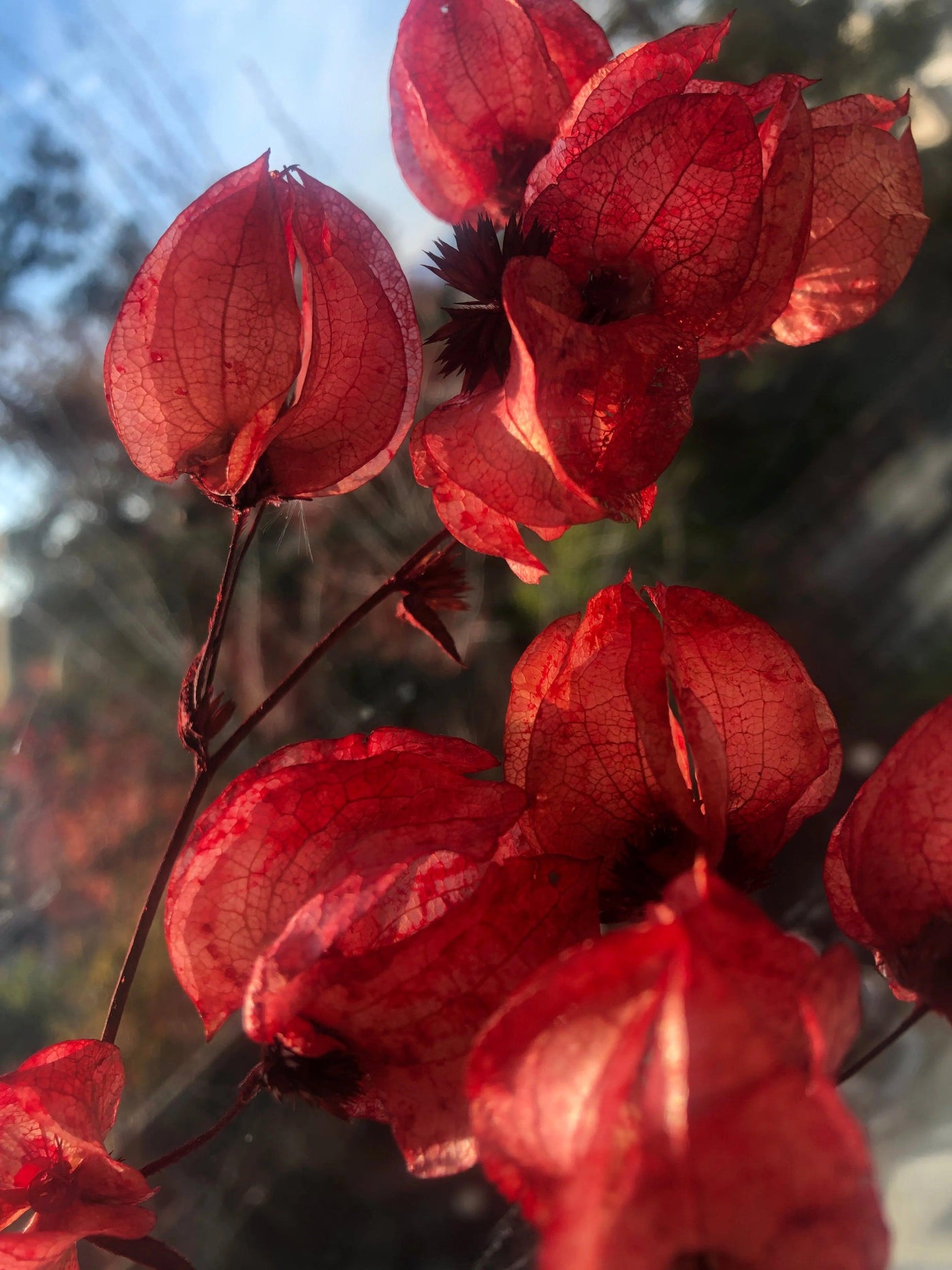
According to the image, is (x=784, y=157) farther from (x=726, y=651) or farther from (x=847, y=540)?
(x=847, y=540)

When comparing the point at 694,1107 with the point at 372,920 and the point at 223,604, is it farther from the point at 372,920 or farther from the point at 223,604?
the point at 223,604

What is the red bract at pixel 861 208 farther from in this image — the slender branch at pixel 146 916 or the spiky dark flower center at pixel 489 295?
the slender branch at pixel 146 916

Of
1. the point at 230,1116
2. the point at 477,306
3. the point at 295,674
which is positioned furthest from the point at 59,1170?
the point at 477,306

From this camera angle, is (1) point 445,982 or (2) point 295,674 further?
(2) point 295,674

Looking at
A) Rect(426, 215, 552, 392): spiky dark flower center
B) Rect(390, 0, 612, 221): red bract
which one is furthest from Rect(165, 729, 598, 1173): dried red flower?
Rect(390, 0, 612, 221): red bract

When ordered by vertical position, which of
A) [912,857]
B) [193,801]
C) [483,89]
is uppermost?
[483,89]

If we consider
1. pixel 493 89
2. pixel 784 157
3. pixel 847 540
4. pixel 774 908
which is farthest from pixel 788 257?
pixel 847 540

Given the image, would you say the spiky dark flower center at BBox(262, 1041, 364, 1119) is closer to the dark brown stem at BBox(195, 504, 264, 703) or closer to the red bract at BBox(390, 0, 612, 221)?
the dark brown stem at BBox(195, 504, 264, 703)
